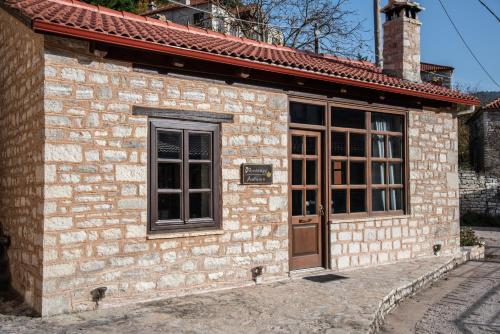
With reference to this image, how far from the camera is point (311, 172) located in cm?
810

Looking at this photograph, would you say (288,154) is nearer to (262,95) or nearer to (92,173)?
(262,95)

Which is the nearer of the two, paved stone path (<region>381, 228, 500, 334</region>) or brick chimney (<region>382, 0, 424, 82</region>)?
paved stone path (<region>381, 228, 500, 334</region>)

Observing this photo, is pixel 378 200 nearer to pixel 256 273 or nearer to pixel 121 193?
pixel 256 273

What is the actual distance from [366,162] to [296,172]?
158 centimetres

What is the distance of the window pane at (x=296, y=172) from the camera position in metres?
7.87

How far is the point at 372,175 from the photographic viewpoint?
8.96 meters

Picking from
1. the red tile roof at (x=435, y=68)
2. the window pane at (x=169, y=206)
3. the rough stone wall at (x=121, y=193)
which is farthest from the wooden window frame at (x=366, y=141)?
the red tile roof at (x=435, y=68)

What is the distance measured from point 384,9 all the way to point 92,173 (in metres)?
7.79

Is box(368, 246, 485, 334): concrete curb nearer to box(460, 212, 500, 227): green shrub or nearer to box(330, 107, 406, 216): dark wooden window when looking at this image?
box(330, 107, 406, 216): dark wooden window

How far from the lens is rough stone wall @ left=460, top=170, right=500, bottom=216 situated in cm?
2064

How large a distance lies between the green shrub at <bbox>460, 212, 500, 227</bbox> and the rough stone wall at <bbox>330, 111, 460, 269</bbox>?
34.8 feet

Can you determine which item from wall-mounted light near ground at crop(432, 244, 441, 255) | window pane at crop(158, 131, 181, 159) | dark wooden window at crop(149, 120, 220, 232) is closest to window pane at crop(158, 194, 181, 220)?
dark wooden window at crop(149, 120, 220, 232)

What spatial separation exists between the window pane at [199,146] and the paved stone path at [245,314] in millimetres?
1812

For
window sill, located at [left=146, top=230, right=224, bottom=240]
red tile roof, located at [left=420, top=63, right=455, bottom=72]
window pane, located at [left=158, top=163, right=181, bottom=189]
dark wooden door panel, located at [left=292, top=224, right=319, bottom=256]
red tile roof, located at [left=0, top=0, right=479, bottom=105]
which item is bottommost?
dark wooden door panel, located at [left=292, top=224, right=319, bottom=256]
